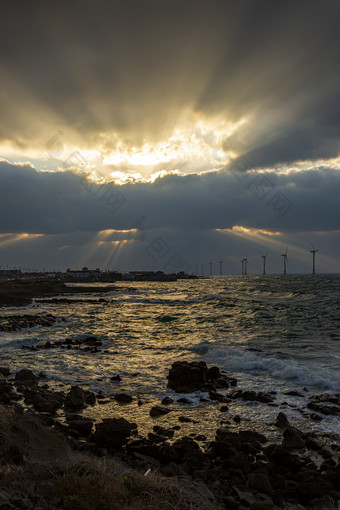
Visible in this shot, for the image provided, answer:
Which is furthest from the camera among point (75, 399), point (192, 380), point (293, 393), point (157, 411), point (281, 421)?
point (192, 380)

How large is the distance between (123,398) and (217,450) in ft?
16.3

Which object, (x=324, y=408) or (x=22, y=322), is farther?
(x=22, y=322)

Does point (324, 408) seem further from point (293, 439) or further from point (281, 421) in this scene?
point (293, 439)

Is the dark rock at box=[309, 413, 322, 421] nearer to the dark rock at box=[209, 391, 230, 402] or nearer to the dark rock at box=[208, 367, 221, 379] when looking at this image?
the dark rock at box=[209, 391, 230, 402]

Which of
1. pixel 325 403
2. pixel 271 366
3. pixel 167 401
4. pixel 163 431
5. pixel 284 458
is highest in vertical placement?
pixel 284 458

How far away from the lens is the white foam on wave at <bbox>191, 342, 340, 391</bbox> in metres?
15.1

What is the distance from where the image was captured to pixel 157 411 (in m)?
11.4

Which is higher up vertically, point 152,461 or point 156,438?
point 152,461

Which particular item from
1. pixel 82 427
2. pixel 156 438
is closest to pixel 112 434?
pixel 82 427

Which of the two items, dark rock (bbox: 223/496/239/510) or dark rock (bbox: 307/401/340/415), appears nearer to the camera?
dark rock (bbox: 223/496/239/510)

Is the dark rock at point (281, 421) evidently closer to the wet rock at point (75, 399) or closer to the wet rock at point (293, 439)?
the wet rock at point (293, 439)

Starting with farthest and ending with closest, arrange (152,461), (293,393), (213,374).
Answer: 1. (213,374)
2. (293,393)
3. (152,461)

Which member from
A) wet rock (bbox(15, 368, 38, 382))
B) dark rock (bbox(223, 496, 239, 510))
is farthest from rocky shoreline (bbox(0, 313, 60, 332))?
dark rock (bbox(223, 496, 239, 510))

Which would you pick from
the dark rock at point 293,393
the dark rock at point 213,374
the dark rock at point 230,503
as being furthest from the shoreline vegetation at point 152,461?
the dark rock at point 213,374
